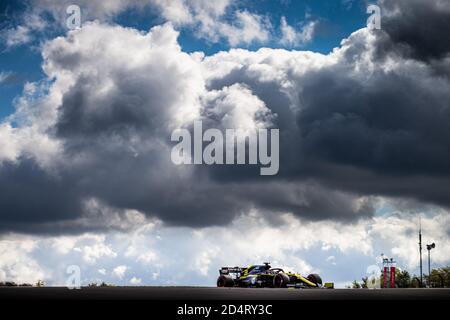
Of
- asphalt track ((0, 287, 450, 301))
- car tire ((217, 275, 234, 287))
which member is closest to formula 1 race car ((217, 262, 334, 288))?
Answer: car tire ((217, 275, 234, 287))

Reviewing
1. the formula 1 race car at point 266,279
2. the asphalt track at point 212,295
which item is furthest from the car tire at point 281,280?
the asphalt track at point 212,295

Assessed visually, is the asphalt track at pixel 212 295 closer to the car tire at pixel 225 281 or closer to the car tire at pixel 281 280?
the car tire at pixel 281 280

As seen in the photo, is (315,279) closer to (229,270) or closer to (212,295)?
(229,270)

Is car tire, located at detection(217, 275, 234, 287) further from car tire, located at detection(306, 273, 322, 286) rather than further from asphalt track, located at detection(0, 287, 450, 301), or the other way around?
asphalt track, located at detection(0, 287, 450, 301)

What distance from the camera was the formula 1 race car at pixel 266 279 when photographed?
48438 millimetres

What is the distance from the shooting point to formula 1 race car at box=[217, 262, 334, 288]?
48.4 m

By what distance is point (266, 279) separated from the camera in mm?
49969

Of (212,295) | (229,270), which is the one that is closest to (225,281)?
(229,270)
